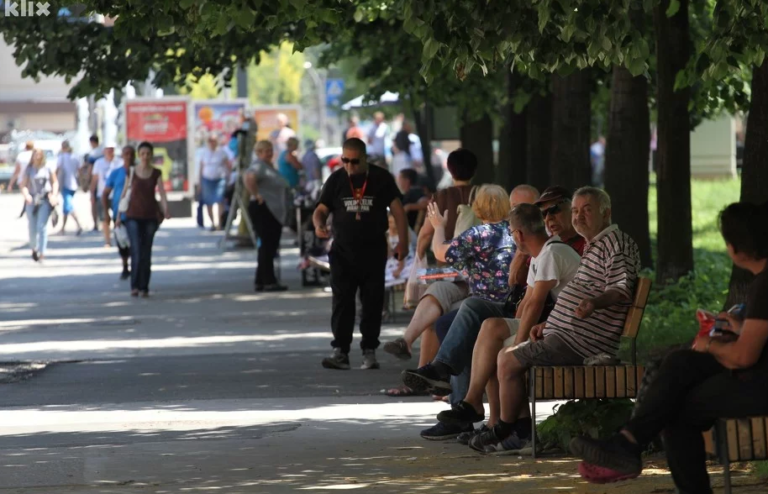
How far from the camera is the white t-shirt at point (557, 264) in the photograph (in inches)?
340

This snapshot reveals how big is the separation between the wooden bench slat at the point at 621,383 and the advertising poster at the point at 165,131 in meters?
25.3

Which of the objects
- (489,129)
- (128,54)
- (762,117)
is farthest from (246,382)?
(489,129)

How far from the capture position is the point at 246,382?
12.0 m

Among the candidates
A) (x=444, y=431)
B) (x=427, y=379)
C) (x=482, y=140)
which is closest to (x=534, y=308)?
(x=444, y=431)

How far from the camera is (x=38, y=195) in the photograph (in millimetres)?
25484

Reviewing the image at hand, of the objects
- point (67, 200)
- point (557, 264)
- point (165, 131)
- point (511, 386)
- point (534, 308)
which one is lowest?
point (511, 386)

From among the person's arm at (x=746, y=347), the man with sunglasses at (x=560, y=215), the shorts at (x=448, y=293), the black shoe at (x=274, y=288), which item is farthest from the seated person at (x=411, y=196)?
the person's arm at (x=746, y=347)

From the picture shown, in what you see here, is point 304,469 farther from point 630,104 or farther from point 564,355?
point 630,104

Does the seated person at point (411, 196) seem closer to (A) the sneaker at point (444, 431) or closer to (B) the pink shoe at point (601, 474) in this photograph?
(A) the sneaker at point (444, 431)

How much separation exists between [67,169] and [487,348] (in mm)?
24338

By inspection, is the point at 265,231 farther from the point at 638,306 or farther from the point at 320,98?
the point at 320,98

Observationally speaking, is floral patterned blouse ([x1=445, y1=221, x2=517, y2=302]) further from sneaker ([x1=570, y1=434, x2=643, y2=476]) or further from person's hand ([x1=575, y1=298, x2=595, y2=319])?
sneaker ([x1=570, y1=434, x2=643, y2=476])

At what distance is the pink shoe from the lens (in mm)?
6328

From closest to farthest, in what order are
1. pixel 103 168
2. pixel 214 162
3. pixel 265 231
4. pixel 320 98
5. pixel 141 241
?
pixel 141 241, pixel 265 231, pixel 103 168, pixel 214 162, pixel 320 98
